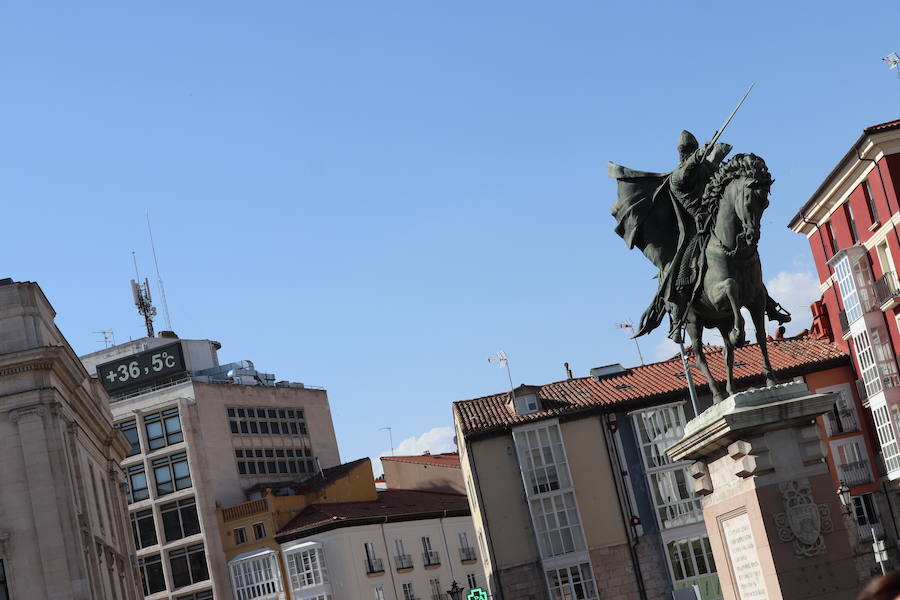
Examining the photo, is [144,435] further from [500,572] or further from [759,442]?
[759,442]

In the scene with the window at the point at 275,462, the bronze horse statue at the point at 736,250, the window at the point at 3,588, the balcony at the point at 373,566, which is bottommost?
the balcony at the point at 373,566

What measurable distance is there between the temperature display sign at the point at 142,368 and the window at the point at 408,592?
22479 mm

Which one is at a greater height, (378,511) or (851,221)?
(851,221)

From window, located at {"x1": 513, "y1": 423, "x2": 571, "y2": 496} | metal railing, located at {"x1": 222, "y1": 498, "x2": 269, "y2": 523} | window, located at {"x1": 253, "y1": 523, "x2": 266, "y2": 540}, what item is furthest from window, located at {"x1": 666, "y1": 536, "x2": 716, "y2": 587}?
window, located at {"x1": 253, "y1": 523, "x2": 266, "y2": 540}

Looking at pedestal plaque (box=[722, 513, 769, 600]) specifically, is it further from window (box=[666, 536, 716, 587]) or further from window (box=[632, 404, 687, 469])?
window (box=[632, 404, 687, 469])

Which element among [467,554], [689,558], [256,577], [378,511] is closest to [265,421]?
[378,511]

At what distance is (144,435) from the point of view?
84.8 meters

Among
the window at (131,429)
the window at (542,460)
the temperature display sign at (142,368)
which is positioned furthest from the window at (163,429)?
the window at (542,460)

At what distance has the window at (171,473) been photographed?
82938 mm

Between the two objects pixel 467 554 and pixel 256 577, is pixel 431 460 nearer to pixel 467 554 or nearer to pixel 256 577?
pixel 467 554

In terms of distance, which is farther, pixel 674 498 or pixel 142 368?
pixel 142 368

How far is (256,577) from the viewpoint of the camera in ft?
258

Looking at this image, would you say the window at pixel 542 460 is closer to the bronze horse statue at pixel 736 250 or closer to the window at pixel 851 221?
the window at pixel 851 221

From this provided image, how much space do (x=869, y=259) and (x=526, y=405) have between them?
19524 mm
